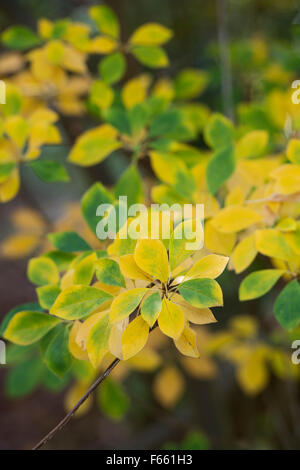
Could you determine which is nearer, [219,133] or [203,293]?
[203,293]

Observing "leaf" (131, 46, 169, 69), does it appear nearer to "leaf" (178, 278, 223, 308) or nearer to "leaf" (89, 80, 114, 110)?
"leaf" (89, 80, 114, 110)

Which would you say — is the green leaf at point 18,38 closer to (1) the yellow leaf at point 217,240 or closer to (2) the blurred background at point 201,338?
(2) the blurred background at point 201,338

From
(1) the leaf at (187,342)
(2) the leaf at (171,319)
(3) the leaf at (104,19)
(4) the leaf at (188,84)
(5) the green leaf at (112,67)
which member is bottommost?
(1) the leaf at (187,342)

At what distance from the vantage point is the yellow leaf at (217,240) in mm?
548

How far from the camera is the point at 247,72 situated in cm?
129

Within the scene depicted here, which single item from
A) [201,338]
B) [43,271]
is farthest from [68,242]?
[201,338]

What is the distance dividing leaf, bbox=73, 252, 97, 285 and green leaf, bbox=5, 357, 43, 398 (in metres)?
0.68

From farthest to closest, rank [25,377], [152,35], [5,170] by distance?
[25,377]
[152,35]
[5,170]

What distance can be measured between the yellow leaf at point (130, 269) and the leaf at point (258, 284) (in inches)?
5.5

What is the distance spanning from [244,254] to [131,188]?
23cm

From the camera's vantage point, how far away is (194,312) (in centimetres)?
44

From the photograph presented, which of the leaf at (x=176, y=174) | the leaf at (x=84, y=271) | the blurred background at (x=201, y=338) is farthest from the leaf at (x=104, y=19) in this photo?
the leaf at (x=84, y=271)

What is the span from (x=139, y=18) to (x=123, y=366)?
1204 mm

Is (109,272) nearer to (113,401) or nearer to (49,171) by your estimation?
(49,171)
